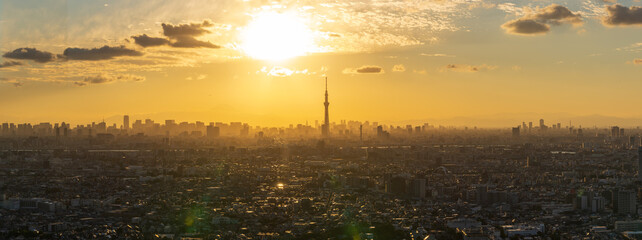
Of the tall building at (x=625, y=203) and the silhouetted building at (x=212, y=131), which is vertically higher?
the silhouetted building at (x=212, y=131)

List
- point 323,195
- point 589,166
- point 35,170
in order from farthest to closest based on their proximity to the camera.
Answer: point 589,166
point 35,170
point 323,195

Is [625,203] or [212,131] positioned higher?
[212,131]

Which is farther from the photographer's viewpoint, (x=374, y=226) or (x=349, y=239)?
(x=374, y=226)

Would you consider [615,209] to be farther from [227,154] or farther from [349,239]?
[227,154]

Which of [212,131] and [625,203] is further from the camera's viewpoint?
[212,131]

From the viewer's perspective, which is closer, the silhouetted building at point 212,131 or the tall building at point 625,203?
the tall building at point 625,203

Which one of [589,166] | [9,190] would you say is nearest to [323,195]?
[9,190]

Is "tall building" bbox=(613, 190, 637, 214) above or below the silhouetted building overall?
below

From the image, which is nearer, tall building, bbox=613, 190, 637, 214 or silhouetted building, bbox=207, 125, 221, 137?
tall building, bbox=613, 190, 637, 214

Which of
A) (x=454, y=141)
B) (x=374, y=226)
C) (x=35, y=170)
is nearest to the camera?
(x=374, y=226)

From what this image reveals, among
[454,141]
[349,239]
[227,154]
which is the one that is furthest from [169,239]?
[454,141]
